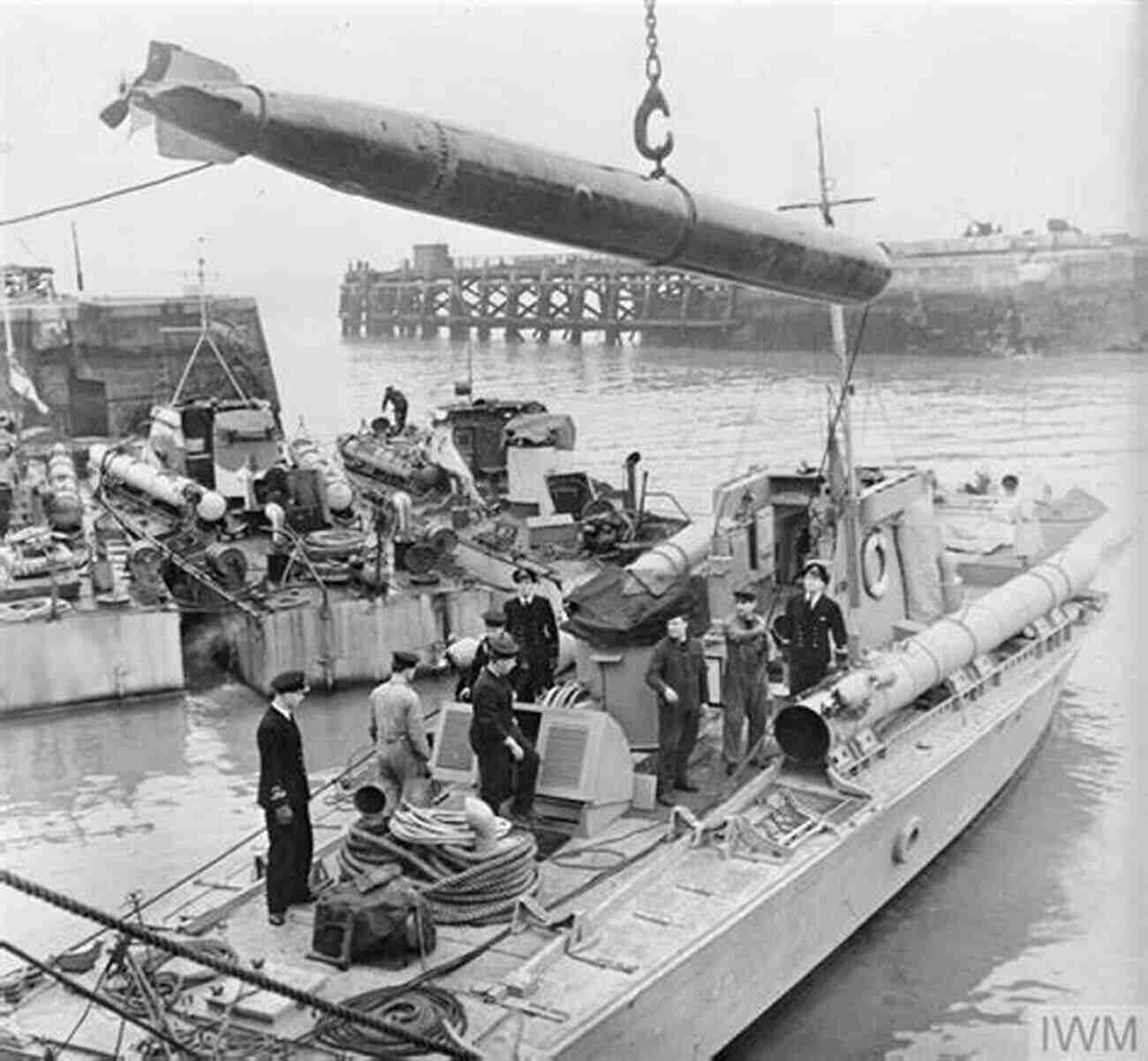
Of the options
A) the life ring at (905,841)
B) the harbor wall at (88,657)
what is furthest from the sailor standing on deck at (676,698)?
the harbor wall at (88,657)

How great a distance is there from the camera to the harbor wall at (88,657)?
1712 cm

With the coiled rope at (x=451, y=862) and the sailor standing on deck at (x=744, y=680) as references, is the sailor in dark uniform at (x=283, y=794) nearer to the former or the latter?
the coiled rope at (x=451, y=862)

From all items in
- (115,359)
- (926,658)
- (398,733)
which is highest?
(115,359)

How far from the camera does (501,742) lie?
31.3 ft

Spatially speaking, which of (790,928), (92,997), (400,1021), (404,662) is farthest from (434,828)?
(92,997)

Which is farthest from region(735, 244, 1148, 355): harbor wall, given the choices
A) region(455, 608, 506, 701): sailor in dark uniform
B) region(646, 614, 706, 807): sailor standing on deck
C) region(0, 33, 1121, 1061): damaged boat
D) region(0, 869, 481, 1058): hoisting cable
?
region(0, 869, 481, 1058): hoisting cable

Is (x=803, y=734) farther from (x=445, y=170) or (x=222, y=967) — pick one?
(x=445, y=170)

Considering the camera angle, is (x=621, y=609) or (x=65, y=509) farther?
(x=65, y=509)

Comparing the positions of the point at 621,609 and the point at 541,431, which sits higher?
the point at 541,431

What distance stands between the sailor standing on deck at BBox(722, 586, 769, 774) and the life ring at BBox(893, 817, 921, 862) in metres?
1.12

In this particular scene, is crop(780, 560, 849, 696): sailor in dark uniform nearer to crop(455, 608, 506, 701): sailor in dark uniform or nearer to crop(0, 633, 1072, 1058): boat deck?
crop(0, 633, 1072, 1058): boat deck

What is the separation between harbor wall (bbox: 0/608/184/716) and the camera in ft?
56.2

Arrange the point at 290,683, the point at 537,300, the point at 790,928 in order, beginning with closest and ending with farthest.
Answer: the point at 290,683
the point at 790,928
the point at 537,300
